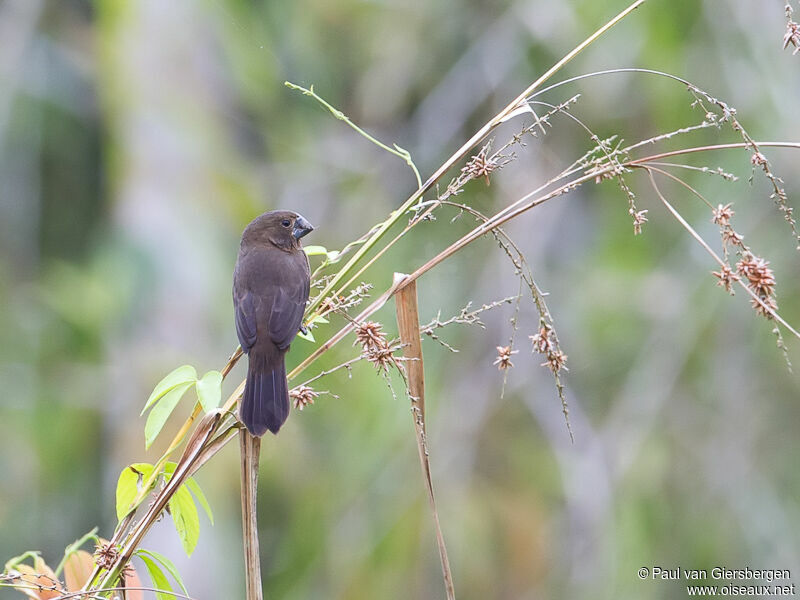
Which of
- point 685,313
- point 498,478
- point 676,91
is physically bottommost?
point 498,478

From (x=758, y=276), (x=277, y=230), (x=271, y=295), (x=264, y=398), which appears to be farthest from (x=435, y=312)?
(x=758, y=276)

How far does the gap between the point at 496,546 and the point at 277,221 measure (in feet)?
8.59

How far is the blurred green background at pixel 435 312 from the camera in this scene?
4180 mm

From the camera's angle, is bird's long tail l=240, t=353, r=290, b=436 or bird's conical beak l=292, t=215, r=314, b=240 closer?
bird's long tail l=240, t=353, r=290, b=436

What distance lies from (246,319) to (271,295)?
8 cm

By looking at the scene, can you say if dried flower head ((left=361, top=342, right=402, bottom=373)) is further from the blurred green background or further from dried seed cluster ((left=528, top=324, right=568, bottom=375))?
the blurred green background

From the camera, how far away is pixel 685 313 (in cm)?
418

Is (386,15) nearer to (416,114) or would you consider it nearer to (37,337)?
(416,114)

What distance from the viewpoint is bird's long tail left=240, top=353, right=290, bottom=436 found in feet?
4.20

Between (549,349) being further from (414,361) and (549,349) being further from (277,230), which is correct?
(277,230)

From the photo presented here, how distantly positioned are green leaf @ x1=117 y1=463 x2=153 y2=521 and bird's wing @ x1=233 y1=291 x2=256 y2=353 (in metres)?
0.63

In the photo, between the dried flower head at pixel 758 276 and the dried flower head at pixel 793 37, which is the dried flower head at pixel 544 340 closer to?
the dried flower head at pixel 758 276

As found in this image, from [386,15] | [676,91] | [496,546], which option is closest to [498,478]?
[496,546]

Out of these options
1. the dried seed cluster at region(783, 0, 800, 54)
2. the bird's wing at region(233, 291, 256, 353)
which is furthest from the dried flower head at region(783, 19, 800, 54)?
the bird's wing at region(233, 291, 256, 353)
